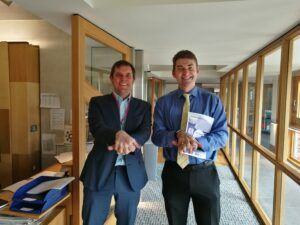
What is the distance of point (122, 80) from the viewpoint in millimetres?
1664

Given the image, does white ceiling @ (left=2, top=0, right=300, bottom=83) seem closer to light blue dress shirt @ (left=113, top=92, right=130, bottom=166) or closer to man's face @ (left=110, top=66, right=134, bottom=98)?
man's face @ (left=110, top=66, right=134, bottom=98)

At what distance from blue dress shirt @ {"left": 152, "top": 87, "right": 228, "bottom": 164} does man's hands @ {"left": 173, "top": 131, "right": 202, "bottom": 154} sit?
6 centimetres

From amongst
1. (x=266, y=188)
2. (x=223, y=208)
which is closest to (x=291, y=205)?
(x=266, y=188)

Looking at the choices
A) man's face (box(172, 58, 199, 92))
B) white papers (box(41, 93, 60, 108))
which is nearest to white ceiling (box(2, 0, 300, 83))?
man's face (box(172, 58, 199, 92))

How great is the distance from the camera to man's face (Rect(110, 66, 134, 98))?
5.46 ft

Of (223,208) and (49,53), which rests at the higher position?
(49,53)

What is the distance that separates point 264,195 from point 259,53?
88.6 inches

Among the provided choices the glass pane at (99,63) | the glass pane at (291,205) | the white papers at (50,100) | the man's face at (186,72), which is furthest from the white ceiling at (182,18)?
the glass pane at (291,205)

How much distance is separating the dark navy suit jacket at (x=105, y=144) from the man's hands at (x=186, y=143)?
273 millimetres

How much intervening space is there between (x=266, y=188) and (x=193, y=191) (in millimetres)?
3455

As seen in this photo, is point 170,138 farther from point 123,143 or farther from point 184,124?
point 123,143

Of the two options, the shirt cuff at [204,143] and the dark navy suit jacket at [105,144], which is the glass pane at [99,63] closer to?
the dark navy suit jacket at [105,144]

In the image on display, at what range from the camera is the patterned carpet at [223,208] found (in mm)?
3068

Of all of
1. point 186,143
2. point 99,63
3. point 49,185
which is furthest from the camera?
point 99,63
